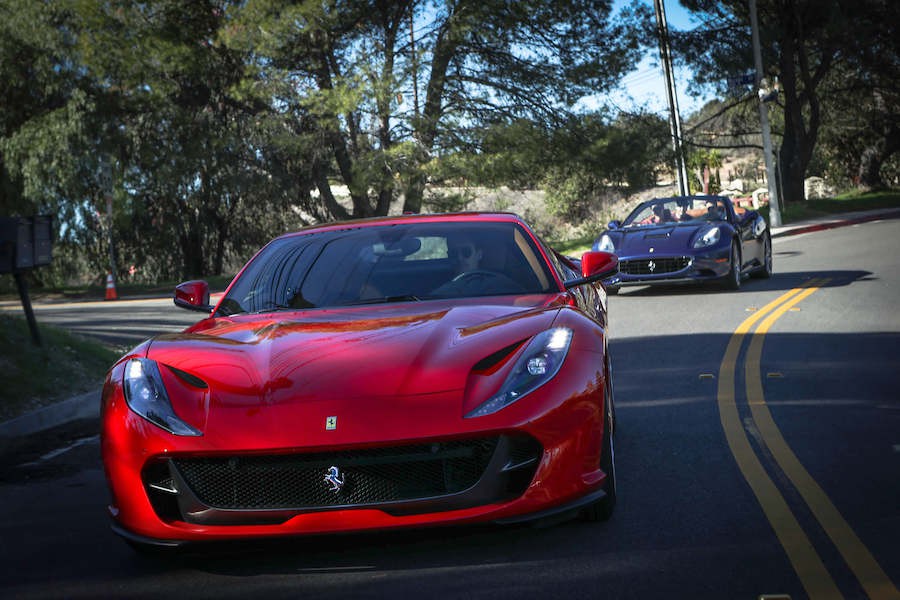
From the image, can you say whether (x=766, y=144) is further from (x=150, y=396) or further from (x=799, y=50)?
(x=150, y=396)

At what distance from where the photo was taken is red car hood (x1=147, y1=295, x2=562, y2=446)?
3936mm

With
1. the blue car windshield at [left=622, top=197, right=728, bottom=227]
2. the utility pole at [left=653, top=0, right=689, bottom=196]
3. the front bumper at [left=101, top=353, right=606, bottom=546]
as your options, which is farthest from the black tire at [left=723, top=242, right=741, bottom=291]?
the utility pole at [left=653, top=0, right=689, bottom=196]

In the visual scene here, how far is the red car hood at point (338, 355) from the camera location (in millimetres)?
3936

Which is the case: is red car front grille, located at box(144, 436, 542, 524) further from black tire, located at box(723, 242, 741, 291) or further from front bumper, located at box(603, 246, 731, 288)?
black tire, located at box(723, 242, 741, 291)

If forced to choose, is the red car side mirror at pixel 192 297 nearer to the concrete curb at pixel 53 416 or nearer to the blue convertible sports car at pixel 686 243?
the concrete curb at pixel 53 416

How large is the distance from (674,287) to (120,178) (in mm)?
19974

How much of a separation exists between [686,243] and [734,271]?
34.0 inches

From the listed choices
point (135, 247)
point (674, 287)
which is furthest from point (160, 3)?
point (674, 287)

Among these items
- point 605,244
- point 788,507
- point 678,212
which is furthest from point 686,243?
point 788,507

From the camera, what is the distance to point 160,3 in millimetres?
29188

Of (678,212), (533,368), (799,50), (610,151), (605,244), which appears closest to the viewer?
(533,368)

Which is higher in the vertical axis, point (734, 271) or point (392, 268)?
point (392, 268)

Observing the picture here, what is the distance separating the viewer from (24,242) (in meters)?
10.4

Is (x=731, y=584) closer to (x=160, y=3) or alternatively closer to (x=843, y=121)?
(x=160, y=3)
